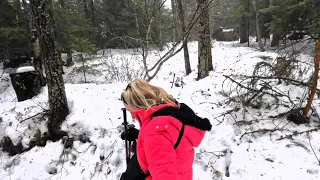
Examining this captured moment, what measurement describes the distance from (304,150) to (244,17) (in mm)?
18826

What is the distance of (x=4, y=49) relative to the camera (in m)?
16.8

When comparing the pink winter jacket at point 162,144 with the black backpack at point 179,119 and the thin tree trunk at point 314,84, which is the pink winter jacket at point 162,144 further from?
the thin tree trunk at point 314,84

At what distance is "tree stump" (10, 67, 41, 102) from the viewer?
7070 mm

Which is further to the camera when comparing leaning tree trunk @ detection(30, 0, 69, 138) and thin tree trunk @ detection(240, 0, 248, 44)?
thin tree trunk @ detection(240, 0, 248, 44)

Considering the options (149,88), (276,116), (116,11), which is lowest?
(276,116)

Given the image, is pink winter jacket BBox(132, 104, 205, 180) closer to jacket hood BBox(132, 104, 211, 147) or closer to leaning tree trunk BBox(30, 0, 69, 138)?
jacket hood BBox(132, 104, 211, 147)

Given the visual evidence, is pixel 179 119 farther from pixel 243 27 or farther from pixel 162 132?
pixel 243 27

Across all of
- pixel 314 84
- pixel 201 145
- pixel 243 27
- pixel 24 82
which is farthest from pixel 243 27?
pixel 201 145

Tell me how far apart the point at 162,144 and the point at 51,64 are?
13.8 feet

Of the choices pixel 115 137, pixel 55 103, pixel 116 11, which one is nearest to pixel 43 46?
pixel 55 103

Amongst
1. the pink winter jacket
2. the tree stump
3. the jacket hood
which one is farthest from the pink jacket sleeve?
the tree stump

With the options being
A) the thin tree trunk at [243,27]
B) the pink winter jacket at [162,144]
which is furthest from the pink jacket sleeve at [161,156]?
the thin tree trunk at [243,27]

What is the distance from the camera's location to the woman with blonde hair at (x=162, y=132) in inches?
75.6

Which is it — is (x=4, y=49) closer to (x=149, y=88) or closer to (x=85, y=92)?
(x=85, y=92)
